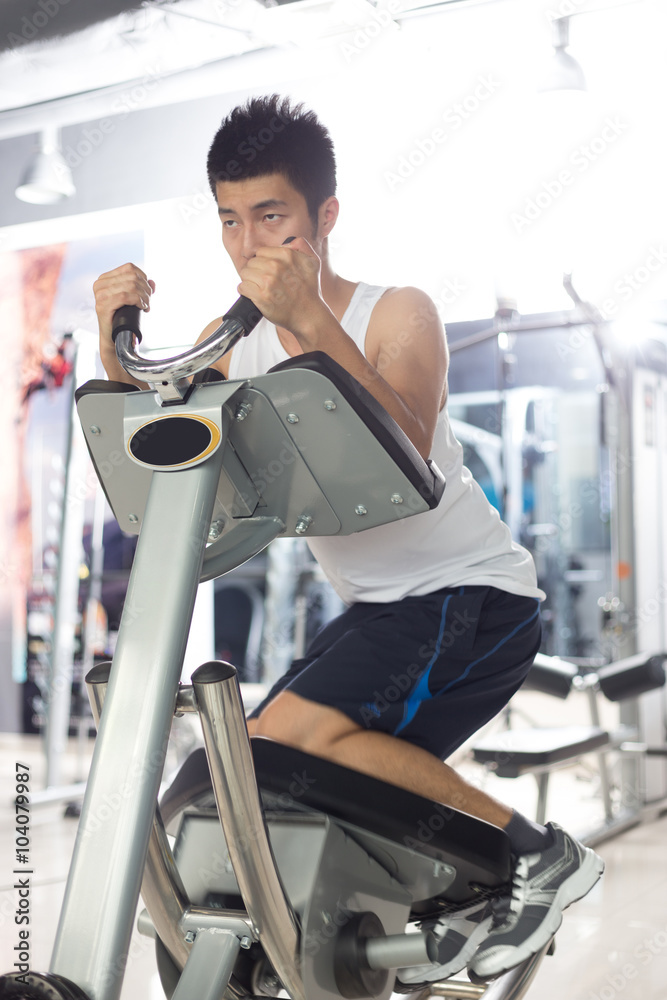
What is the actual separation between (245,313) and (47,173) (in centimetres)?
340

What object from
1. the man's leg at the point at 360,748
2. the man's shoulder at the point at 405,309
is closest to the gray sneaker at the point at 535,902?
the man's leg at the point at 360,748

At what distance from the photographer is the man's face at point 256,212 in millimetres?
1162

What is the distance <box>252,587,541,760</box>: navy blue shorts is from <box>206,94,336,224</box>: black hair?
563mm

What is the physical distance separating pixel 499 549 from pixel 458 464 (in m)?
0.14

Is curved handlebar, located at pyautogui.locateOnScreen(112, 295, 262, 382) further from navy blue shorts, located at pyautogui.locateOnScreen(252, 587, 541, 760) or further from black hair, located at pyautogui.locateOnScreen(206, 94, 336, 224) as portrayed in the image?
navy blue shorts, located at pyautogui.locateOnScreen(252, 587, 541, 760)

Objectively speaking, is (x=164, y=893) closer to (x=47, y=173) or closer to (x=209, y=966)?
(x=209, y=966)

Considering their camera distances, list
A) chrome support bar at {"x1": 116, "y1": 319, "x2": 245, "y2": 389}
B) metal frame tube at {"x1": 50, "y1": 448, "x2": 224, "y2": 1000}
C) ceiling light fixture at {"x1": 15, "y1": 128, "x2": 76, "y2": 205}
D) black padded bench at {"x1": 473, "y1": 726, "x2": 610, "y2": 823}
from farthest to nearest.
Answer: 1. ceiling light fixture at {"x1": 15, "y1": 128, "x2": 76, "y2": 205}
2. black padded bench at {"x1": 473, "y1": 726, "x2": 610, "y2": 823}
3. chrome support bar at {"x1": 116, "y1": 319, "x2": 245, "y2": 389}
4. metal frame tube at {"x1": 50, "y1": 448, "x2": 224, "y2": 1000}

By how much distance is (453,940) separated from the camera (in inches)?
44.9

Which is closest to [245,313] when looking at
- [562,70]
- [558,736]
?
[558,736]

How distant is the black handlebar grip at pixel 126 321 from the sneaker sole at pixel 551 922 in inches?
33.3

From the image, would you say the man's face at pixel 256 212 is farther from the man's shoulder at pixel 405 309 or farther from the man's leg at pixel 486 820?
the man's leg at pixel 486 820

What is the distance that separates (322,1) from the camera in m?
2.92

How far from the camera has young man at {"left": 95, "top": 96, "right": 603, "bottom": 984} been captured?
1.15 metres

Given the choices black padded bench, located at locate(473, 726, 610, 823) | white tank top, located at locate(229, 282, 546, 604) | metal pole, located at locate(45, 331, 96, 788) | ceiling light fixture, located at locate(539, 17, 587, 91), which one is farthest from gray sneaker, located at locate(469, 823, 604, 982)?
metal pole, located at locate(45, 331, 96, 788)
